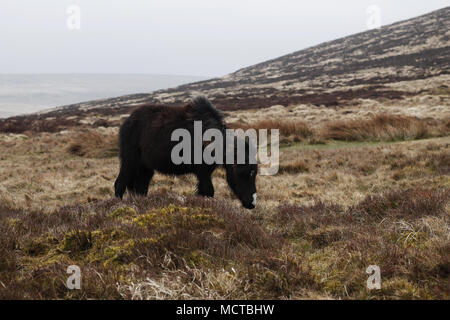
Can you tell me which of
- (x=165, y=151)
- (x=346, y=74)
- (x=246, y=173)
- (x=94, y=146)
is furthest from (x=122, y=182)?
(x=346, y=74)

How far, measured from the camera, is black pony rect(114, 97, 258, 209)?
6.37 meters

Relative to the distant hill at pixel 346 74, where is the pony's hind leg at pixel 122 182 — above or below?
below

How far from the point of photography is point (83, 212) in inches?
207

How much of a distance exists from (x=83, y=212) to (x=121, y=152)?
2.44m

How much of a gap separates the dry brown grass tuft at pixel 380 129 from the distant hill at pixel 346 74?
12818mm

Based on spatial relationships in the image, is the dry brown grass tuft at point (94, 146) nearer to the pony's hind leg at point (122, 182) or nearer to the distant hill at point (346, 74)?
the pony's hind leg at point (122, 182)

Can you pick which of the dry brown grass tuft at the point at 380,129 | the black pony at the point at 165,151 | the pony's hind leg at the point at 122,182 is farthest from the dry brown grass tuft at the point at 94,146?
the dry brown grass tuft at the point at 380,129

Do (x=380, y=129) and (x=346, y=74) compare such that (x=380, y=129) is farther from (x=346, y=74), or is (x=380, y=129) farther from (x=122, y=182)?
(x=346, y=74)

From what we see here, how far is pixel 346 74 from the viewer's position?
206 ft

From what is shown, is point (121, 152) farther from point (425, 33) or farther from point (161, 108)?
point (425, 33)

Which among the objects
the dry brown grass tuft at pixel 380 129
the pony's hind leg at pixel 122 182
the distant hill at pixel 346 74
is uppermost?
the distant hill at pixel 346 74

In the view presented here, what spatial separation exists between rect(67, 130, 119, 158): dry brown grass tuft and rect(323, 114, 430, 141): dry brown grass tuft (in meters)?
9.59

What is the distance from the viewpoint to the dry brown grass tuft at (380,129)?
47.1ft
